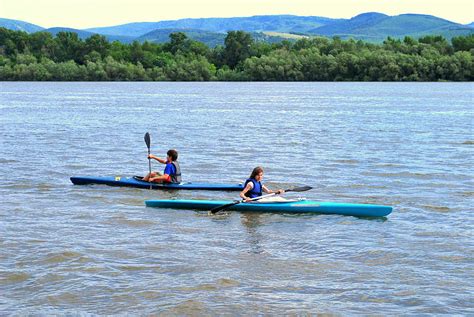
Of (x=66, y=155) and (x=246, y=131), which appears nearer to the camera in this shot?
(x=66, y=155)

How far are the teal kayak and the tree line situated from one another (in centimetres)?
10782

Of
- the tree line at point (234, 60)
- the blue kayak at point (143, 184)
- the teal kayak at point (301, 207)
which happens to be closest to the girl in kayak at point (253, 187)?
the teal kayak at point (301, 207)

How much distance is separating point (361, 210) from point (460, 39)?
128 meters

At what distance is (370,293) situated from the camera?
39.6 ft

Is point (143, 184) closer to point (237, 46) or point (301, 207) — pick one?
point (301, 207)

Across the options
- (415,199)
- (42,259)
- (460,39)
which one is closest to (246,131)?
(415,199)

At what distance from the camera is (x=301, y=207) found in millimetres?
17828

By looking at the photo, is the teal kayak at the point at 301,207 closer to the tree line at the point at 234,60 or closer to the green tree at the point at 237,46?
the tree line at the point at 234,60

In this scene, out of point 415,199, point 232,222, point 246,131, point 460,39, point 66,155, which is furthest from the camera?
point 460,39

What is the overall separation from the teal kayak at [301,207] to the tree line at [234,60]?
10782 centimetres

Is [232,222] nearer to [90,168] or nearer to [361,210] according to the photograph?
[361,210]

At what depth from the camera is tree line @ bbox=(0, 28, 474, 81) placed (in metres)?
125

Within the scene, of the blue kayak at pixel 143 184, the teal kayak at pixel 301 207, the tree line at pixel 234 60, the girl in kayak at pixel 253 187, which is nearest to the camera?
the teal kayak at pixel 301 207

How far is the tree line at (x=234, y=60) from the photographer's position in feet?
411
